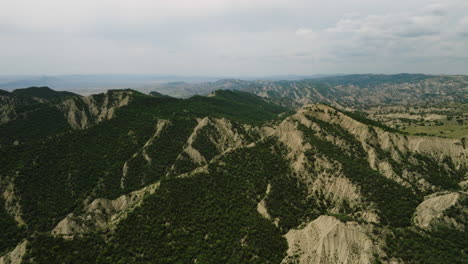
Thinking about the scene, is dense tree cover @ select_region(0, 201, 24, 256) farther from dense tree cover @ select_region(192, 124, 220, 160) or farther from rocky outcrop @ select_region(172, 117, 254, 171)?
dense tree cover @ select_region(192, 124, 220, 160)

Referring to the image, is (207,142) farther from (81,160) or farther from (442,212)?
(442,212)

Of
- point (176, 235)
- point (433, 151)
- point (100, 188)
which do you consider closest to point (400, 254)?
point (176, 235)

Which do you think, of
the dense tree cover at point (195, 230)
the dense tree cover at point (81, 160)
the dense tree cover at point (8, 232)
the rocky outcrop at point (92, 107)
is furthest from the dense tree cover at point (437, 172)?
the rocky outcrop at point (92, 107)

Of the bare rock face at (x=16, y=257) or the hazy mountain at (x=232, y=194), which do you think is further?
the hazy mountain at (x=232, y=194)

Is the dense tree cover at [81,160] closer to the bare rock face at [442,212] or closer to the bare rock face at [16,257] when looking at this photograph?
the bare rock face at [16,257]

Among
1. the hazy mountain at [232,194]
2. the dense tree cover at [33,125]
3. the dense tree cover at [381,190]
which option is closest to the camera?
the hazy mountain at [232,194]

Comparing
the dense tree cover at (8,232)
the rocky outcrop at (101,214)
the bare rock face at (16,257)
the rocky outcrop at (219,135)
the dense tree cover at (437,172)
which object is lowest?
the dense tree cover at (8,232)
